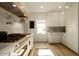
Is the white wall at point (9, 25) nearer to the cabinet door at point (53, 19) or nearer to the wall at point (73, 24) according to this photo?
the wall at point (73, 24)

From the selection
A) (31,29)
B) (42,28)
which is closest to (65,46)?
(42,28)

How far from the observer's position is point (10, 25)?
6.12 feet

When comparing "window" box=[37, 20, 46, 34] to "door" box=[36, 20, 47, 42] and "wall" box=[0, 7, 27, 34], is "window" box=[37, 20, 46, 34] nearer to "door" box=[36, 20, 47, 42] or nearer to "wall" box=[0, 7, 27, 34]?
"door" box=[36, 20, 47, 42]

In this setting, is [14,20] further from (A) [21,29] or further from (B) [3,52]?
(B) [3,52]

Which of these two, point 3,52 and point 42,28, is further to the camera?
point 42,28

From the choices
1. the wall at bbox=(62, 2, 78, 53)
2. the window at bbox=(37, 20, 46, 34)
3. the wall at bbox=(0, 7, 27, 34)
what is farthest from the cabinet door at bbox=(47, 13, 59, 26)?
the wall at bbox=(0, 7, 27, 34)

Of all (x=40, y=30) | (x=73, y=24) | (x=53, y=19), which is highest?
(x=53, y=19)

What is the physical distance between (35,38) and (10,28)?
49cm

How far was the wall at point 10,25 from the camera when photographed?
1.65m

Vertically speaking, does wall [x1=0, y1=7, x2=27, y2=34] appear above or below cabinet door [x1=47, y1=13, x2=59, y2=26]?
below

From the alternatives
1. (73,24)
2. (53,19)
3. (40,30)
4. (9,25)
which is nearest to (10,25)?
(9,25)

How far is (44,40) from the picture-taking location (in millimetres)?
2176

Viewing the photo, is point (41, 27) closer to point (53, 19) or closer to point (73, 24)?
point (73, 24)

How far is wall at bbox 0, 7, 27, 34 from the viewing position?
165cm
